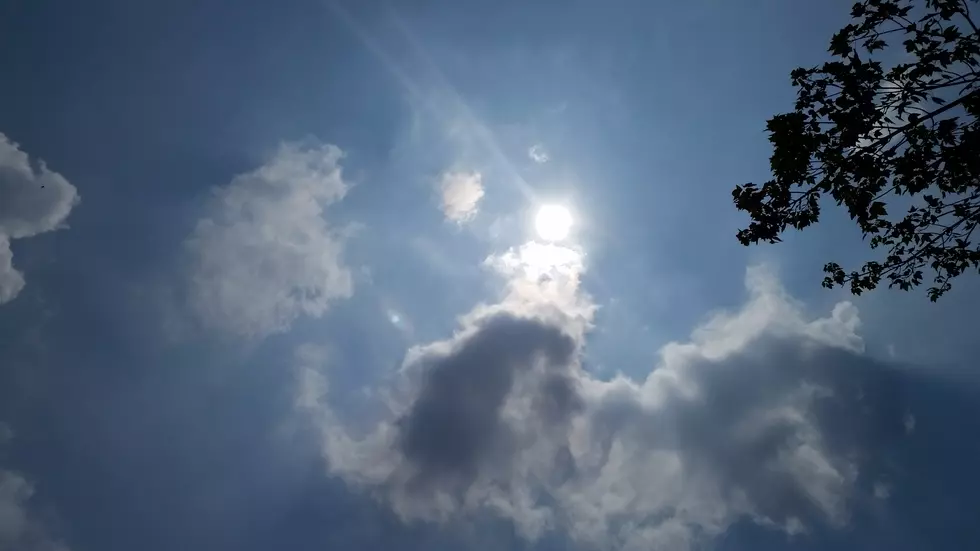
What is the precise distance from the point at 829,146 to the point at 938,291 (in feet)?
24.1

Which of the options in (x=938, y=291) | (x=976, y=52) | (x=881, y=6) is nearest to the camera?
(x=976, y=52)

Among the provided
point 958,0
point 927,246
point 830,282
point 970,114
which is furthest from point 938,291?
point 958,0

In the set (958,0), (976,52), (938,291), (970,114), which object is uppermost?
(958,0)

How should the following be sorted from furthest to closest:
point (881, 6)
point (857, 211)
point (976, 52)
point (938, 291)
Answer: point (938, 291)
point (857, 211)
point (881, 6)
point (976, 52)

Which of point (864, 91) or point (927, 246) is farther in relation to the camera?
point (927, 246)

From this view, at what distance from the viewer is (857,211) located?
18297 mm

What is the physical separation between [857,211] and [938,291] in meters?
4.97

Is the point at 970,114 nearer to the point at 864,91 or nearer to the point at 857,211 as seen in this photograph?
the point at 864,91

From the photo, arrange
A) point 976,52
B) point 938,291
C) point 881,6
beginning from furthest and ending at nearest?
point 938,291 < point 881,6 < point 976,52

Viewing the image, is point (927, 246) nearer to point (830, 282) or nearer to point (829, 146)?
point (830, 282)

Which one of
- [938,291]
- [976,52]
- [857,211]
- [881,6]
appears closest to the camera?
[976,52]

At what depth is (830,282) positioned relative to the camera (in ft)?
68.4

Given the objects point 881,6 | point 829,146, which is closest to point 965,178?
point 829,146

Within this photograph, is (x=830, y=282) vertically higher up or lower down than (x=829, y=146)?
lower down
